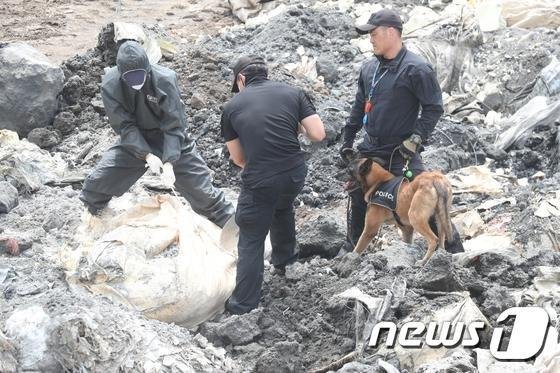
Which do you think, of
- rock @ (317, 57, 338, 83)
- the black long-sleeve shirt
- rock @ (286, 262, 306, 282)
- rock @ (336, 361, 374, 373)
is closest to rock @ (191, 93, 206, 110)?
rock @ (317, 57, 338, 83)

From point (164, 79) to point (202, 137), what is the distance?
3171 millimetres

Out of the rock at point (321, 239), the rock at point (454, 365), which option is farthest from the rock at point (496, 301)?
the rock at point (321, 239)

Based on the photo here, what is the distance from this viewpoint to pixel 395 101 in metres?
6.52

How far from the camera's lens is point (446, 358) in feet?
15.5

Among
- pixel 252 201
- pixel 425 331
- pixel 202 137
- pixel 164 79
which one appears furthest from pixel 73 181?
pixel 425 331

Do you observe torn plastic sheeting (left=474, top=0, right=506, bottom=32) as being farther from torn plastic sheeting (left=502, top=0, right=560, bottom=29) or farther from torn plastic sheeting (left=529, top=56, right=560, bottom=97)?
torn plastic sheeting (left=529, top=56, right=560, bottom=97)

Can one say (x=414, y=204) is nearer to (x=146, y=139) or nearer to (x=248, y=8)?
(x=146, y=139)

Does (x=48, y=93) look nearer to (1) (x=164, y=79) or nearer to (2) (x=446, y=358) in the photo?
(1) (x=164, y=79)

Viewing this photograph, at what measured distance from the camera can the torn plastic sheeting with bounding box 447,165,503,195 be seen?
28.2 feet

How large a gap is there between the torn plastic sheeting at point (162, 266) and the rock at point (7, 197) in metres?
1.99

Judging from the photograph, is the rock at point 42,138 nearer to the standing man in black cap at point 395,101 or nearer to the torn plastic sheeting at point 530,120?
the standing man in black cap at point 395,101

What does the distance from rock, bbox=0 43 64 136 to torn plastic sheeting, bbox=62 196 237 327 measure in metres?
4.46

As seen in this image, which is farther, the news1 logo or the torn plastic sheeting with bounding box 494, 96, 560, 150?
the torn plastic sheeting with bounding box 494, 96, 560, 150

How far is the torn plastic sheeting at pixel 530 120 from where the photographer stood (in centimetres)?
961
